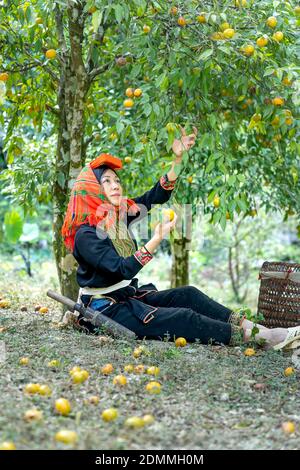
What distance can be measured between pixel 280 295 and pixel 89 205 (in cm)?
141

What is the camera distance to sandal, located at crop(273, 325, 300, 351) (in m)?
3.83

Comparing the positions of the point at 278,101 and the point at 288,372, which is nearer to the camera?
the point at 288,372

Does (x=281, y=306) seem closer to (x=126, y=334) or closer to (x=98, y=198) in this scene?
(x=126, y=334)

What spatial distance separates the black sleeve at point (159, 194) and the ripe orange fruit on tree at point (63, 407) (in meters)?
1.88

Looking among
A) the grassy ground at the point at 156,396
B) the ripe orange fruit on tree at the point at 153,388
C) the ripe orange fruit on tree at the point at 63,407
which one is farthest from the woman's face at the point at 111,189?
the ripe orange fruit on tree at the point at 63,407

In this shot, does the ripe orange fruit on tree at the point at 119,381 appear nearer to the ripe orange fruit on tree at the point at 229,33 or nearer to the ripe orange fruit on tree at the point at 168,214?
the ripe orange fruit on tree at the point at 168,214

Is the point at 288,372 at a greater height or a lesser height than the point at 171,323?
lesser

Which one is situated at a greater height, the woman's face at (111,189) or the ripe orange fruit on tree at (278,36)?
the ripe orange fruit on tree at (278,36)

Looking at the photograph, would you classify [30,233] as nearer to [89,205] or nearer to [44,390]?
[89,205]

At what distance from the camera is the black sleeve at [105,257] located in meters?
3.68

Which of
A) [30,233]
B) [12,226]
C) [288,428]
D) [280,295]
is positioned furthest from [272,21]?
[30,233]

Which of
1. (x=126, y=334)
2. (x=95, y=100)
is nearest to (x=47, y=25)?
(x=95, y=100)

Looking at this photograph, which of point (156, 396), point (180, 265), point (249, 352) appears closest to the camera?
point (156, 396)

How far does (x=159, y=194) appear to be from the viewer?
425 centimetres
